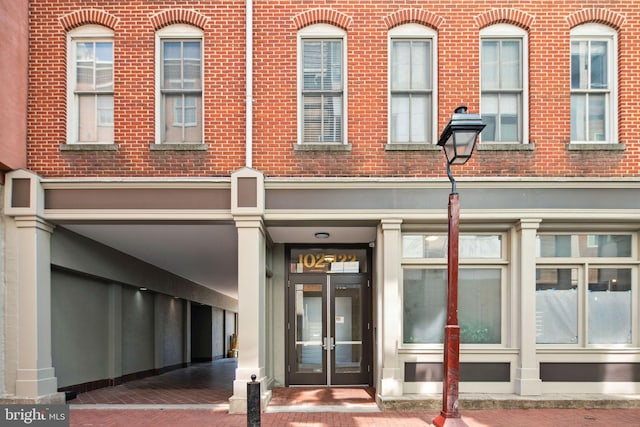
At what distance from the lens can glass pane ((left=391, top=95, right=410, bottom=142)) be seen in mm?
9891

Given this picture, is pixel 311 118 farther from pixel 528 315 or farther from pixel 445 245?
pixel 528 315

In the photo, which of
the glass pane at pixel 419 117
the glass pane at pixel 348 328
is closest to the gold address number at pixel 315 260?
the glass pane at pixel 348 328

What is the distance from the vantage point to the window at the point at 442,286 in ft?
32.8

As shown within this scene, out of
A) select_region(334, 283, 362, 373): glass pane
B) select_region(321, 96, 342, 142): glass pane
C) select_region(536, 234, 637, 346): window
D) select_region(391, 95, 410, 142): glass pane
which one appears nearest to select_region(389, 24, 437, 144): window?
select_region(391, 95, 410, 142): glass pane

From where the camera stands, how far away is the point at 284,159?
958 cm

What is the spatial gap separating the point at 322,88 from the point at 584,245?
18.0 feet

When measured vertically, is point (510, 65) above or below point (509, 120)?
above

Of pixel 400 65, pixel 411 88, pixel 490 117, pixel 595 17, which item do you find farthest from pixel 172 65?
pixel 595 17

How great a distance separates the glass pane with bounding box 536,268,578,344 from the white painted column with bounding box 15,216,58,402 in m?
8.60

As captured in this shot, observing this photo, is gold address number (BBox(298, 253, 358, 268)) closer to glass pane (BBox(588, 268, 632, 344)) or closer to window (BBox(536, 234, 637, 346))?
window (BBox(536, 234, 637, 346))

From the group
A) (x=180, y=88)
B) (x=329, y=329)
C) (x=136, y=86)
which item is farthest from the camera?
(x=329, y=329)

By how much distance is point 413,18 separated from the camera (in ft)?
31.8

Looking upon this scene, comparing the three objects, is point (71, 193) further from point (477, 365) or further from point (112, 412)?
point (477, 365)

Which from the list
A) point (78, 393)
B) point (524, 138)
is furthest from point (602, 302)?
point (78, 393)
